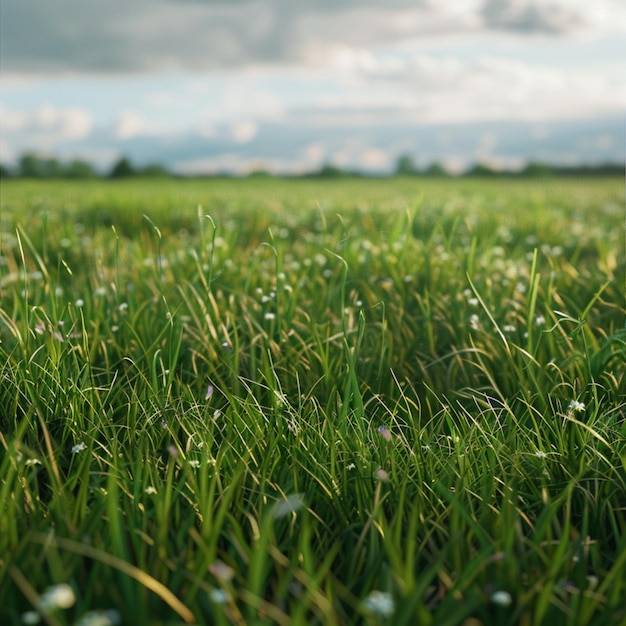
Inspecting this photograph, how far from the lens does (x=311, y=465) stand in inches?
77.3

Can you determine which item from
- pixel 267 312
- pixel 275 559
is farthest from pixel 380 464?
pixel 267 312

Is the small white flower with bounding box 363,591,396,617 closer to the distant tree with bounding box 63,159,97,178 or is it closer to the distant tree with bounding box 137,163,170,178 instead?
the distant tree with bounding box 137,163,170,178

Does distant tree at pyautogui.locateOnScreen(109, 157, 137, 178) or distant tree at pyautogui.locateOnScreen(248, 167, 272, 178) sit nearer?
distant tree at pyautogui.locateOnScreen(248, 167, 272, 178)

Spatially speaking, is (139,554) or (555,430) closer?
(139,554)

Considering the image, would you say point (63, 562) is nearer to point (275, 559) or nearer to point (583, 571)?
point (275, 559)

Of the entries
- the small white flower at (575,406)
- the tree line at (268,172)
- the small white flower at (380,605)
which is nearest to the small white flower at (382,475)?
the small white flower at (380,605)

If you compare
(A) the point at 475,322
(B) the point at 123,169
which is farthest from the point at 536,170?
(A) the point at 475,322

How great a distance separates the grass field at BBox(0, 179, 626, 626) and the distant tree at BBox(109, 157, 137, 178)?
49.4m

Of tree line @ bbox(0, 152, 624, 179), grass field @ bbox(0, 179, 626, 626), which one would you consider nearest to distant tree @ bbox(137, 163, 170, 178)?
tree line @ bbox(0, 152, 624, 179)

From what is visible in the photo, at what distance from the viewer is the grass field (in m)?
1.40

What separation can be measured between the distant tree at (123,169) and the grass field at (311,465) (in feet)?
162

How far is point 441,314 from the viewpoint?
11.1 feet

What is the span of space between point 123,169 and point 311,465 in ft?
170

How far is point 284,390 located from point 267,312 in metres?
0.71
